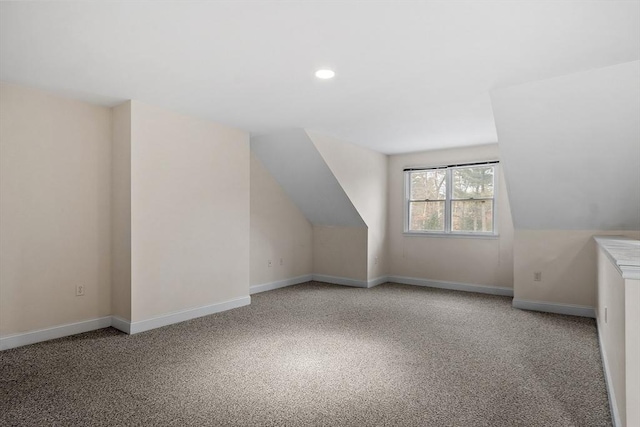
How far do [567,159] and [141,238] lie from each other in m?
4.44

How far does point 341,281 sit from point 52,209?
4319 mm

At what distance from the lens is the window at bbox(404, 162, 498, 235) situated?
5953 mm

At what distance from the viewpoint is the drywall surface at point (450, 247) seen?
5.76 metres

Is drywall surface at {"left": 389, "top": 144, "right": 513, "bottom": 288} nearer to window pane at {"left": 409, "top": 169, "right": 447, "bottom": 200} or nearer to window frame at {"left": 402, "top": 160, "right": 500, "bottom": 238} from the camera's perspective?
window frame at {"left": 402, "top": 160, "right": 500, "bottom": 238}

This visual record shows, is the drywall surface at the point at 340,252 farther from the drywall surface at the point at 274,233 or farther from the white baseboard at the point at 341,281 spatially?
the drywall surface at the point at 274,233

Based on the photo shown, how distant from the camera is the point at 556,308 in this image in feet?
15.5

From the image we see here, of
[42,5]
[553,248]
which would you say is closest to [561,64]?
[553,248]

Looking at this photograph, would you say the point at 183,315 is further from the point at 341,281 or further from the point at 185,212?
the point at 341,281

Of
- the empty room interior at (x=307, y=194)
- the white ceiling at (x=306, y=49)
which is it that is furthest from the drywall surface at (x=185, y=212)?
the white ceiling at (x=306, y=49)

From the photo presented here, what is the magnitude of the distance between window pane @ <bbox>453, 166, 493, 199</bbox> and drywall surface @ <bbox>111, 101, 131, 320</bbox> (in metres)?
4.83

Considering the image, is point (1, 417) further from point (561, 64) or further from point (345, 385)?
point (561, 64)

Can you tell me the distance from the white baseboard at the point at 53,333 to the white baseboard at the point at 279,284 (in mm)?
2160

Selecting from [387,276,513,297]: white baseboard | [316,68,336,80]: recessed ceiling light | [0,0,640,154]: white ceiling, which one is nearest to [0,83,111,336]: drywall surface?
[0,0,640,154]: white ceiling

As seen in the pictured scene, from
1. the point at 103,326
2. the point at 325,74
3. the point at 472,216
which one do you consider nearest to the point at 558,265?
the point at 472,216
